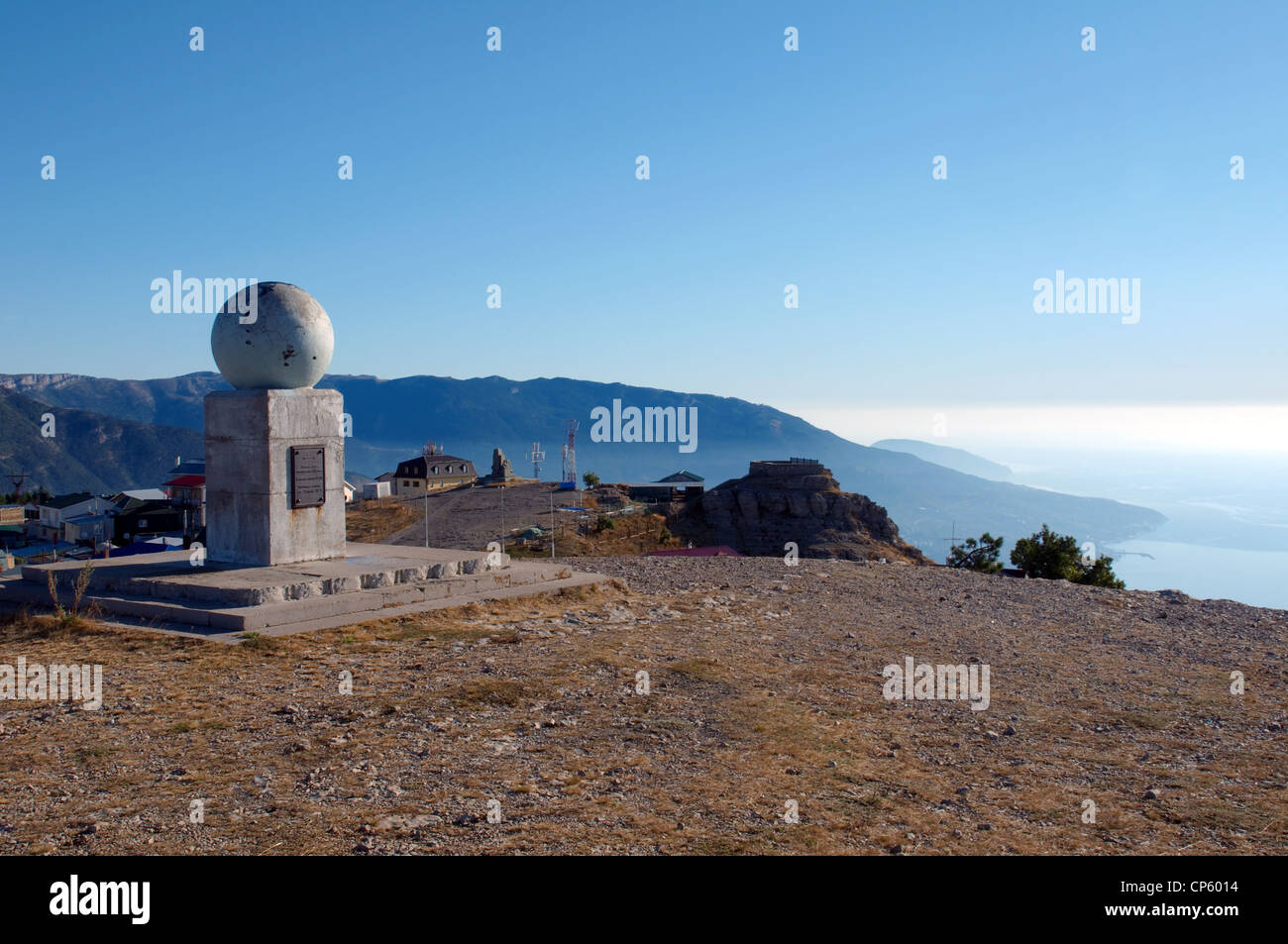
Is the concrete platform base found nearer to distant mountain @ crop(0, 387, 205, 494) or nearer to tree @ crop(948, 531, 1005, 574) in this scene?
tree @ crop(948, 531, 1005, 574)

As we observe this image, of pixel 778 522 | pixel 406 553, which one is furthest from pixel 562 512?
A: pixel 406 553

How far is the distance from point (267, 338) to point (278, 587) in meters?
4.39

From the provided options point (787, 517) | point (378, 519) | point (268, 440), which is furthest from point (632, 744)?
point (787, 517)

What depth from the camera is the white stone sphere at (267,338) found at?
14.0 m

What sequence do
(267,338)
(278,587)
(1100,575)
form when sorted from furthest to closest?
(1100,575)
(267,338)
(278,587)

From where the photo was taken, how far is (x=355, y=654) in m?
10.1

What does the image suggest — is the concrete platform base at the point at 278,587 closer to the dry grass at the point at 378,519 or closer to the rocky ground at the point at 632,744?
the rocky ground at the point at 632,744

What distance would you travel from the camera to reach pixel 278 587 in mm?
11797

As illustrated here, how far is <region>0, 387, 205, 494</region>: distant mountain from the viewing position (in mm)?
150875

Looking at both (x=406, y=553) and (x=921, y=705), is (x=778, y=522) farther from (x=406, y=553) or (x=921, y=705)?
(x=921, y=705)

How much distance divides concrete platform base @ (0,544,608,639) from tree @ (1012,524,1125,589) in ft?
89.4

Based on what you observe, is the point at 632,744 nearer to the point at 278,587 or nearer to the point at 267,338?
the point at 278,587

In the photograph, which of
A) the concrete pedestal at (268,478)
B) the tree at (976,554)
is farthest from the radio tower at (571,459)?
the concrete pedestal at (268,478)
